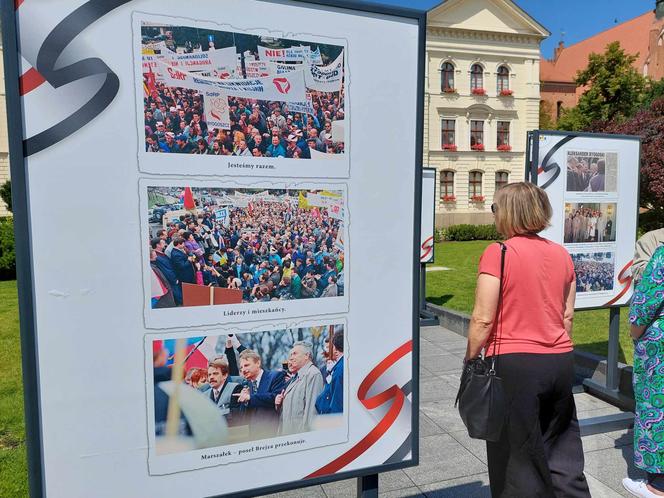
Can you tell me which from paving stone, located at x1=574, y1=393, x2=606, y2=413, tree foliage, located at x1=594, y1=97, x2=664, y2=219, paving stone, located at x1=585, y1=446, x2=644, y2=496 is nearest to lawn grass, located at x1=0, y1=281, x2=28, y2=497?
paving stone, located at x1=585, y1=446, x2=644, y2=496

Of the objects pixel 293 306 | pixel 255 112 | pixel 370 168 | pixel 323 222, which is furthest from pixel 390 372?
pixel 255 112

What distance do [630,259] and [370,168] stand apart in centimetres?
387

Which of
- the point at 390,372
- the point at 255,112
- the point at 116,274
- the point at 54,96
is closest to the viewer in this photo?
the point at 54,96

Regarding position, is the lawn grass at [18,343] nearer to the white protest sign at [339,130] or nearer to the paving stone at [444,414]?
the paving stone at [444,414]

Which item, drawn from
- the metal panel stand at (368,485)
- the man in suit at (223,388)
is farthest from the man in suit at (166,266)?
the metal panel stand at (368,485)

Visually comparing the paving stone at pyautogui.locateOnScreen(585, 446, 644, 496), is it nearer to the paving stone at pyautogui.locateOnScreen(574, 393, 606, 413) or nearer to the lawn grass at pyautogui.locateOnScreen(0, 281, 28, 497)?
the paving stone at pyautogui.locateOnScreen(574, 393, 606, 413)

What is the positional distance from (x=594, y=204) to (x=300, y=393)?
12.1 ft

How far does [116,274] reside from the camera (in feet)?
5.33

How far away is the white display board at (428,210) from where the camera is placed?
328 inches

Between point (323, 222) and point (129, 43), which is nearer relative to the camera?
point (129, 43)

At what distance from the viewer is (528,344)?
2.52m

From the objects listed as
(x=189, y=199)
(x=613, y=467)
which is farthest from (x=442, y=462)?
(x=189, y=199)

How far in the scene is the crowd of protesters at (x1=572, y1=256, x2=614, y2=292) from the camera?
14.9 feet

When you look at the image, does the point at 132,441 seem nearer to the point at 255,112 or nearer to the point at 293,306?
the point at 293,306
